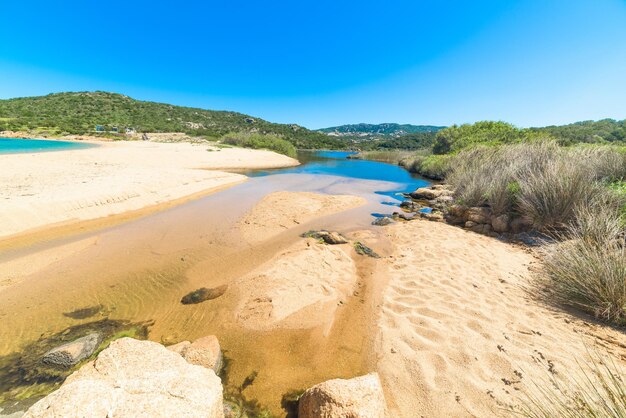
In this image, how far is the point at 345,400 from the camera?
2.32 m

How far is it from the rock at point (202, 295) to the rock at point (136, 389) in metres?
2.20

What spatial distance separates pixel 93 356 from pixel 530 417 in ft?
17.5

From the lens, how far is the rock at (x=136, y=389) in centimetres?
154

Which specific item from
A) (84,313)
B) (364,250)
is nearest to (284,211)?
(364,250)

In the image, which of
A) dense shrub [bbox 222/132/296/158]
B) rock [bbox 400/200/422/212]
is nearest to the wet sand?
rock [bbox 400/200/422/212]

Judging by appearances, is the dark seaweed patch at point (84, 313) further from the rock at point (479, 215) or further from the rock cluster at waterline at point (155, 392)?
the rock at point (479, 215)

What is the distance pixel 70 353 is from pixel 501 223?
37.5 ft

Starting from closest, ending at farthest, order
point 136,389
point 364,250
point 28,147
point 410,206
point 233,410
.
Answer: point 136,389
point 233,410
point 364,250
point 410,206
point 28,147

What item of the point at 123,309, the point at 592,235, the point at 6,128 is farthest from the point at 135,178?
the point at 6,128

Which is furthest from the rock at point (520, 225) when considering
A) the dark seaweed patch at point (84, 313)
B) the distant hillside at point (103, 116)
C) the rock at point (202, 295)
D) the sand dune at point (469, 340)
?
the distant hillside at point (103, 116)

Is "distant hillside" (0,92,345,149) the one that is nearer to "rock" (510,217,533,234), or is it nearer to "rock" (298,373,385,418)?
"rock" (510,217,533,234)

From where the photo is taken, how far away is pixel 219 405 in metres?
2.09

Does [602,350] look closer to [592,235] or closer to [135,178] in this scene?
[592,235]

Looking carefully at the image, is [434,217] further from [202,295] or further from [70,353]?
[70,353]
